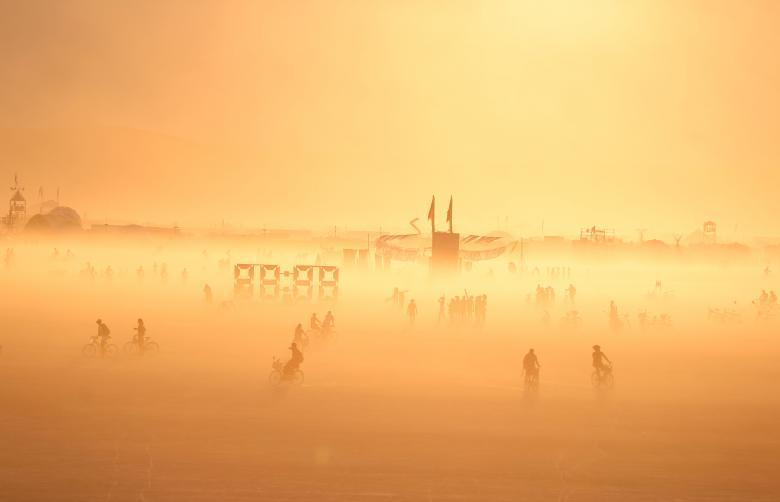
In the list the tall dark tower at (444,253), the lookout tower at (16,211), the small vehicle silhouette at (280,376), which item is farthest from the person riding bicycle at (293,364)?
the lookout tower at (16,211)

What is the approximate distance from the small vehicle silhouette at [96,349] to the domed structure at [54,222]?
104 metres

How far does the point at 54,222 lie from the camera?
12225 centimetres

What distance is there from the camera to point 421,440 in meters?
15.5

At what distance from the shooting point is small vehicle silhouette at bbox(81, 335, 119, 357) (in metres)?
24.3

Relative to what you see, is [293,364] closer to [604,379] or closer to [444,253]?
[604,379]

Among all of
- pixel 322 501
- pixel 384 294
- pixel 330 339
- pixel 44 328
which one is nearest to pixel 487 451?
pixel 322 501

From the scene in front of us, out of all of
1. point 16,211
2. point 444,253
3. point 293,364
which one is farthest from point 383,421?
point 16,211

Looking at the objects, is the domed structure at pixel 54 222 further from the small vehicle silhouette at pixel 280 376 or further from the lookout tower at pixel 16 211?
the small vehicle silhouette at pixel 280 376

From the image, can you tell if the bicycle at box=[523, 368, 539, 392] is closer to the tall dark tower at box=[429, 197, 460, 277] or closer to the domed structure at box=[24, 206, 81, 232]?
the tall dark tower at box=[429, 197, 460, 277]

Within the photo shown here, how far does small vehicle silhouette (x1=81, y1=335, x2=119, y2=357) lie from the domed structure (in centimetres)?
10443

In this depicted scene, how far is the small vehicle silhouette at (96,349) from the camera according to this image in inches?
958

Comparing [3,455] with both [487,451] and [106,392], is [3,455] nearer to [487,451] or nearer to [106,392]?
[106,392]

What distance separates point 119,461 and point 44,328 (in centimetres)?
1943

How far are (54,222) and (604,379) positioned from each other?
4651 inches
